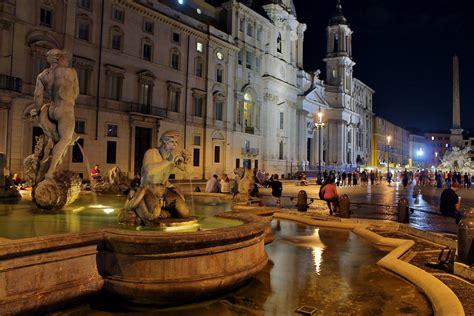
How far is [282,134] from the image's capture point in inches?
2157

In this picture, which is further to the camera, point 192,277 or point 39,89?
point 39,89

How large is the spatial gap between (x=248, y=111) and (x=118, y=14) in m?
20.5

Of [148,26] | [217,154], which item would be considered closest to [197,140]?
[217,154]

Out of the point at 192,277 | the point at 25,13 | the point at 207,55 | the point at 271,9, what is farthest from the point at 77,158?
the point at 271,9

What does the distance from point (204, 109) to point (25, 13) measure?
18.5 meters

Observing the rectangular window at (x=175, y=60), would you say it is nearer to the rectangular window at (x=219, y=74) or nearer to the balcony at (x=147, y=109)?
the balcony at (x=147, y=109)

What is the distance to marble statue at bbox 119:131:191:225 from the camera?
6.19 m

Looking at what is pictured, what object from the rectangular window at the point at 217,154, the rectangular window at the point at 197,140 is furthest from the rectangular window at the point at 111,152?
the rectangular window at the point at 217,154

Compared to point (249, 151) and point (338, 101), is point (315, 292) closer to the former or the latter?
point (249, 151)

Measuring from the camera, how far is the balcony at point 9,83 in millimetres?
24203

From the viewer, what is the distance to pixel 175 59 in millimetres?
37500

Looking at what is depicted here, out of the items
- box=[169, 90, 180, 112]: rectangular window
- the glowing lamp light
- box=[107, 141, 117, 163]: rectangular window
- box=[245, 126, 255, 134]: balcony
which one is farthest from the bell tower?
the glowing lamp light

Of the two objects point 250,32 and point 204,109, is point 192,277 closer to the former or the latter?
point 204,109

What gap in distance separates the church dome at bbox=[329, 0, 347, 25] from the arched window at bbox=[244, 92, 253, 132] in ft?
127
